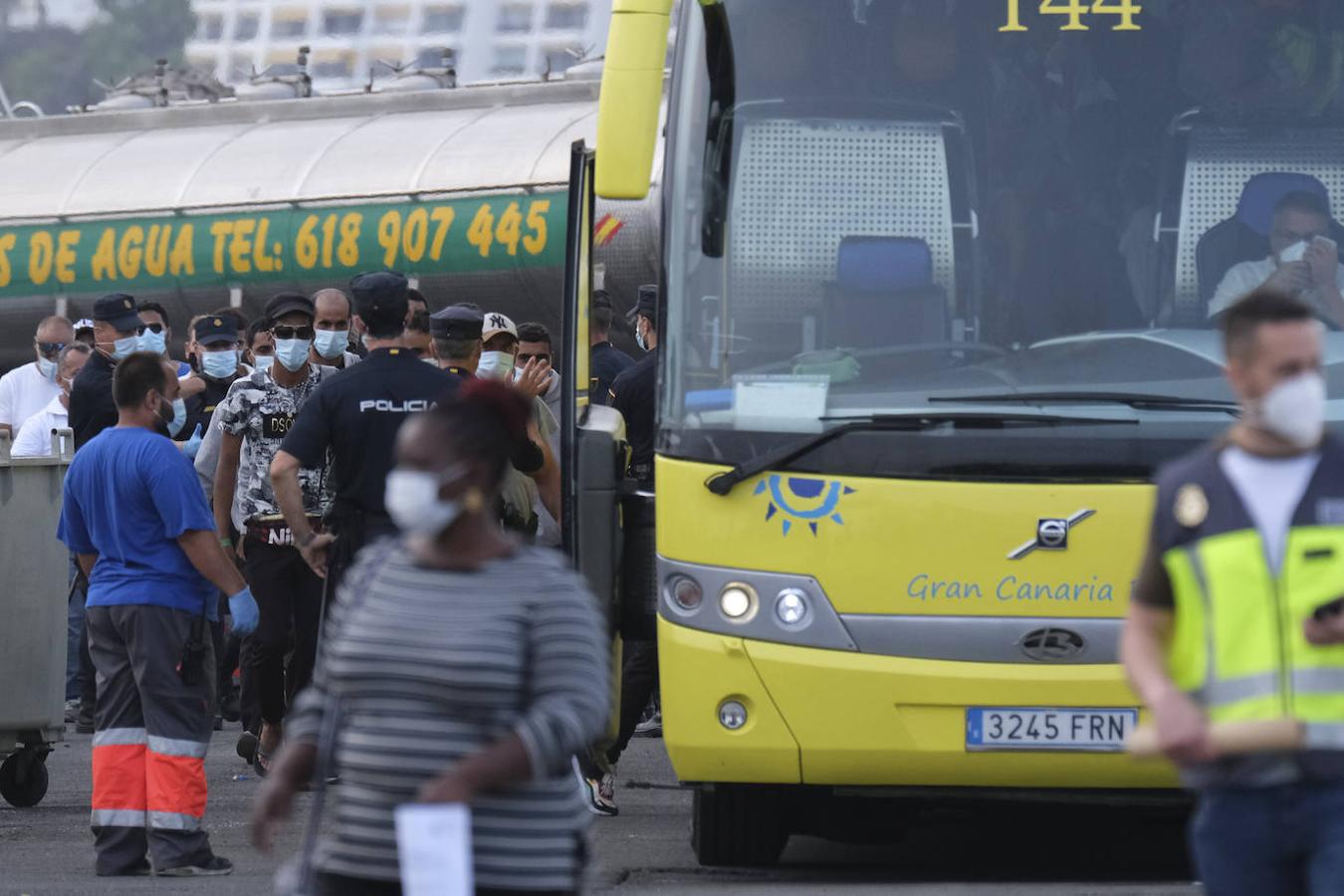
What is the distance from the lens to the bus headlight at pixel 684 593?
752 cm

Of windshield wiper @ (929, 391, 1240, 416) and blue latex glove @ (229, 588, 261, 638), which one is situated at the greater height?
windshield wiper @ (929, 391, 1240, 416)

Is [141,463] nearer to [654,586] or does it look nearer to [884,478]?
[654,586]

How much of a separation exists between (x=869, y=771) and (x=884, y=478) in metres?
0.82

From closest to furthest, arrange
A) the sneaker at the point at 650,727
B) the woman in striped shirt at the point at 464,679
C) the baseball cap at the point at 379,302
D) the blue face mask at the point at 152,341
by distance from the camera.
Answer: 1. the woman in striped shirt at the point at 464,679
2. the baseball cap at the point at 379,302
3. the blue face mask at the point at 152,341
4. the sneaker at the point at 650,727

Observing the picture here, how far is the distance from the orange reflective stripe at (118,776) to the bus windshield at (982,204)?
2072 millimetres

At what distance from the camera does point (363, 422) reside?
8.52m

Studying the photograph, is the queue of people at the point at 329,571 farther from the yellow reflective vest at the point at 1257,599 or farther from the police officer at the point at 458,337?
the yellow reflective vest at the point at 1257,599

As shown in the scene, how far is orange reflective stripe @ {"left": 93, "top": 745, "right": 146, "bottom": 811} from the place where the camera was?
835 centimetres

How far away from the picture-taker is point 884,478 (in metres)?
7.36

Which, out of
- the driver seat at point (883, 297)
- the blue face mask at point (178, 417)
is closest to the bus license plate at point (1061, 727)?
the driver seat at point (883, 297)

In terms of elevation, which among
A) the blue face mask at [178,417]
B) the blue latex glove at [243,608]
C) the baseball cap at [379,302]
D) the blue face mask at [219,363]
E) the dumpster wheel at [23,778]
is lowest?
the dumpster wheel at [23,778]

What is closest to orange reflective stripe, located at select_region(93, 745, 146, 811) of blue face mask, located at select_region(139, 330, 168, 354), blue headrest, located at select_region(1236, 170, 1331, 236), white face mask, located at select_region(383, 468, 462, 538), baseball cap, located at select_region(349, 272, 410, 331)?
baseball cap, located at select_region(349, 272, 410, 331)

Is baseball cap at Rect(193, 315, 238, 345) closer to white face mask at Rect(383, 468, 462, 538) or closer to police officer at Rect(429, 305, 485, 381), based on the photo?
police officer at Rect(429, 305, 485, 381)

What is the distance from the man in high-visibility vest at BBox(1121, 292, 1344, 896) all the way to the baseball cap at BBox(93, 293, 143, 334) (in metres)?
7.98
